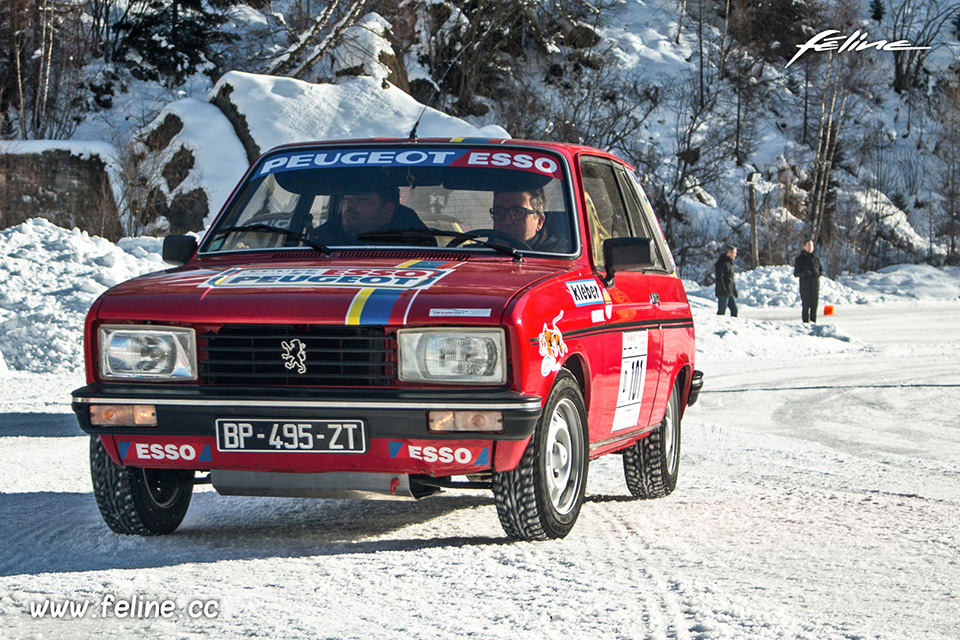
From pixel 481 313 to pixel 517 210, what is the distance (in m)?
1.27

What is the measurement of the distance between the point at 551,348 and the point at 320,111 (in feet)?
88.6

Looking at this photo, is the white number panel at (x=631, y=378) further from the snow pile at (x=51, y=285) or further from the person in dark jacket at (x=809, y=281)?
the person in dark jacket at (x=809, y=281)

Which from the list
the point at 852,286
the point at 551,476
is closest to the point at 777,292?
the point at 852,286

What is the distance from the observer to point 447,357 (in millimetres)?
4422

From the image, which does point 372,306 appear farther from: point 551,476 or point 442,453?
point 551,476

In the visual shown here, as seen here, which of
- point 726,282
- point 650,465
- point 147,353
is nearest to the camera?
point 147,353

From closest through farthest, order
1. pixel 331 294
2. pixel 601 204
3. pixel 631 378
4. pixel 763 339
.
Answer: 1. pixel 331 294
2. pixel 631 378
3. pixel 601 204
4. pixel 763 339

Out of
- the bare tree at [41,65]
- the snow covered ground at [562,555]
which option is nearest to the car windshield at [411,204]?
the snow covered ground at [562,555]

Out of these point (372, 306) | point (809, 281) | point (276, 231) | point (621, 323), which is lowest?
point (809, 281)

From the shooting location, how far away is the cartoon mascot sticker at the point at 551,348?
4.56 metres

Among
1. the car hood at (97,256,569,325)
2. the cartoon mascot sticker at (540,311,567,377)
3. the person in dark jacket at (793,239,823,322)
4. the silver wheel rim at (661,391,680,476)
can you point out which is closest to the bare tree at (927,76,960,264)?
the person in dark jacket at (793,239,823,322)

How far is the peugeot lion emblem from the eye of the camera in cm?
448

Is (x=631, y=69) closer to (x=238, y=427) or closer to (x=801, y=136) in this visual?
(x=801, y=136)

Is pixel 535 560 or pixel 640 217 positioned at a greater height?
pixel 640 217
